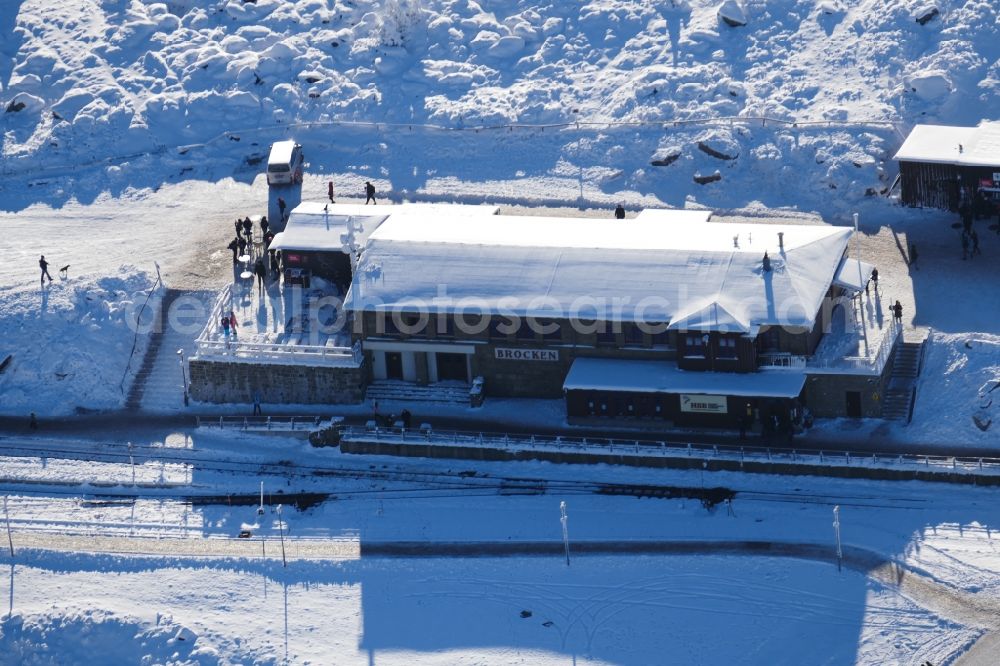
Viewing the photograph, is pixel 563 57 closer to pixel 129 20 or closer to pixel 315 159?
pixel 315 159

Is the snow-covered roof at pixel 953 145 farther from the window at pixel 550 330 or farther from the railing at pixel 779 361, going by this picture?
the window at pixel 550 330

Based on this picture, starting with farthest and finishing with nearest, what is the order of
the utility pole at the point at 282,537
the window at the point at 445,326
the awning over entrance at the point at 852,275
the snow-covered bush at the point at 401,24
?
the snow-covered bush at the point at 401,24
the awning over entrance at the point at 852,275
the window at the point at 445,326
the utility pole at the point at 282,537

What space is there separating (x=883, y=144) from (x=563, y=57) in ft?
60.7

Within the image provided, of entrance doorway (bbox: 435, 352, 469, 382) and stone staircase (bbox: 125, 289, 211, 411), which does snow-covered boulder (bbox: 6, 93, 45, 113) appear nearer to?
stone staircase (bbox: 125, 289, 211, 411)

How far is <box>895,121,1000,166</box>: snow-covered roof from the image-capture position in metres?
98.8

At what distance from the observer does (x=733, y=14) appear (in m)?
112

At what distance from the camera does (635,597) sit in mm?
84188

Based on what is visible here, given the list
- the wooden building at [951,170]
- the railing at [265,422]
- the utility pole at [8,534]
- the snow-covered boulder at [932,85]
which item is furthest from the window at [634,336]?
the utility pole at [8,534]

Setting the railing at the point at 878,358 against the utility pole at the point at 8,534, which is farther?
the railing at the point at 878,358

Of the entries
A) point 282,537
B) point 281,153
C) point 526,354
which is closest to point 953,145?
point 526,354

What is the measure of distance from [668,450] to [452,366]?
1106 centimetres

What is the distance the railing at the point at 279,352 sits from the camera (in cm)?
9469

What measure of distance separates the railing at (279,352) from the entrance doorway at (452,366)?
352 centimetres

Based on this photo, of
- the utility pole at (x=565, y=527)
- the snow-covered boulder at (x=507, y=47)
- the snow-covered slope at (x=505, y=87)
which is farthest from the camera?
the snow-covered boulder at (x=507, y=47)
